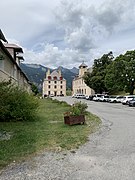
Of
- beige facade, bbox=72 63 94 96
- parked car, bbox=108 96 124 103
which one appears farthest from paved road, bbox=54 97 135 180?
beige facade, bbox=72 63 94 96

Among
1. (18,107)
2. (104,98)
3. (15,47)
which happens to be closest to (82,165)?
(18,107)

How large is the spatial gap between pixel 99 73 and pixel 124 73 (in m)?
17.1

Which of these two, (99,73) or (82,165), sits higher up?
(99,73)

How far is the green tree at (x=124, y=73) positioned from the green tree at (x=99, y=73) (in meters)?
12.1

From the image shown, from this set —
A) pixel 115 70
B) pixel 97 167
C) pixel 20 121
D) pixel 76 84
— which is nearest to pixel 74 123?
pixel 20 121

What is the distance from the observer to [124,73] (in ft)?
180

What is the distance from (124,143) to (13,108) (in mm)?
9741

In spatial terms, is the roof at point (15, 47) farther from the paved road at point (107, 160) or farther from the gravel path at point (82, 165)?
the gravel path at point (82, 165)

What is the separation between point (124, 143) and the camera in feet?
33.5

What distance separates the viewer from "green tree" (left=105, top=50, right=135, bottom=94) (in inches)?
2135

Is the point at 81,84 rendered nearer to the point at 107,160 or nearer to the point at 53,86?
the point at 53,86

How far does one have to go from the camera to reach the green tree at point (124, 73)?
54219 mm

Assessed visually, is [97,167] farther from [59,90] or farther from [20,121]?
[59,90]

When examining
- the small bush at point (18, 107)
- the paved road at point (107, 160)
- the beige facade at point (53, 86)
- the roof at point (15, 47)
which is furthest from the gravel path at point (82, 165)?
the beige facade at point (53, 86)
